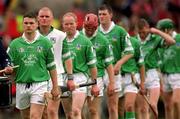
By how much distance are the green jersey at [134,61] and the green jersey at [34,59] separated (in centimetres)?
399

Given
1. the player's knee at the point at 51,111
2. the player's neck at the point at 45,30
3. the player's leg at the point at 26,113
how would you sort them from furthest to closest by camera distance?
the player's neck at the point at 45,30 < the player's knee at the point at 51,111 < the player's leg at the point at 26,113

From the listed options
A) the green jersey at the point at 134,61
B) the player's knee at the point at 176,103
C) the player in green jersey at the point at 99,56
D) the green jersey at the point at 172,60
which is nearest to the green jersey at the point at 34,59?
the player in green jersey at the point at 99,56

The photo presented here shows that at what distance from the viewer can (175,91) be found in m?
24.6

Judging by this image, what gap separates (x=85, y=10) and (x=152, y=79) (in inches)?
270

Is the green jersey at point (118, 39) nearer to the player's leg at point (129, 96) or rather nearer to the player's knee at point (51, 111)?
the player's leg at point (129, 96)

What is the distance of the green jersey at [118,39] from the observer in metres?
22.4

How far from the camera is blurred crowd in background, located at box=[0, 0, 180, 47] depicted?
94.0 feet

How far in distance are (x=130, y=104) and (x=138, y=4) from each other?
8.71 m

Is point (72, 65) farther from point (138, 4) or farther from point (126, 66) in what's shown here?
point (138, 4)

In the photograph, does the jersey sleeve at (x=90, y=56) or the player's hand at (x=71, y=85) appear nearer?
the player's hand at (x=71, y=85)

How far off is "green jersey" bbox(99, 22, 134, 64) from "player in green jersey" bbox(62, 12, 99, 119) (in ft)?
5.40

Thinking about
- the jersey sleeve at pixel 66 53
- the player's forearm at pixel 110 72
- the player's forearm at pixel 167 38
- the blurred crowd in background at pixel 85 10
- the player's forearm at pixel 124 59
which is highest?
the blurred crowd in background at pixel 85 10

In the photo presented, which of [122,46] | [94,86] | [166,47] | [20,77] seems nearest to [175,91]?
[166,47]

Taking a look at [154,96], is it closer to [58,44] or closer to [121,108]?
[121,108]
